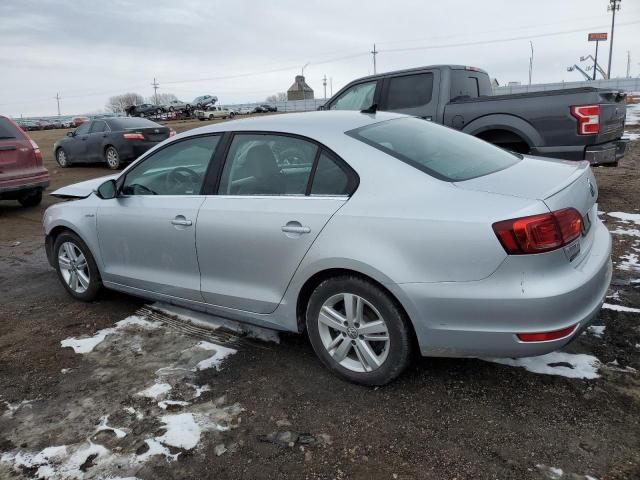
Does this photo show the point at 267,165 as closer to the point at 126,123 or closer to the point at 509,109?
the point at 509,109

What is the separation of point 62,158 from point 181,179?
13.5 metres

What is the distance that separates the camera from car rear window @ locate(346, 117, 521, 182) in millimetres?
3016

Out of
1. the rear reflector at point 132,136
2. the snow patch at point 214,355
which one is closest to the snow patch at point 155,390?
the snow patch at point 214,355

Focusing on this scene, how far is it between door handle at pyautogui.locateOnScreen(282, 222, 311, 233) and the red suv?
23.2 feet

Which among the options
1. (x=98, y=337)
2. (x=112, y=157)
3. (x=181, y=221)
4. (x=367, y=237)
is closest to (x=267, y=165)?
(x=181, y=221)

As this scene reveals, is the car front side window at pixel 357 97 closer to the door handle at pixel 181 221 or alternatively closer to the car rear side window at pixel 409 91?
the car rear side window at pixel 409 91

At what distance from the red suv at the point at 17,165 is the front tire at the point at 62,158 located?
682 cm

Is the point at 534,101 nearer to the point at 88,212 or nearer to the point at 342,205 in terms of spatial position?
the point at 342,205

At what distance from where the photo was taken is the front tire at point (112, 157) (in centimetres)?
1377

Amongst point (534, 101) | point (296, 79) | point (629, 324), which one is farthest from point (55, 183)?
point (296, 79)

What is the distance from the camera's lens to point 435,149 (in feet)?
10.8

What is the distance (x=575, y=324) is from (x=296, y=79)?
286 ft

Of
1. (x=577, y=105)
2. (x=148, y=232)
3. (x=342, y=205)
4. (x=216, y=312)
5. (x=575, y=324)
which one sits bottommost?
(x=216, y=312)

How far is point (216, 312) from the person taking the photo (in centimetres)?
371
